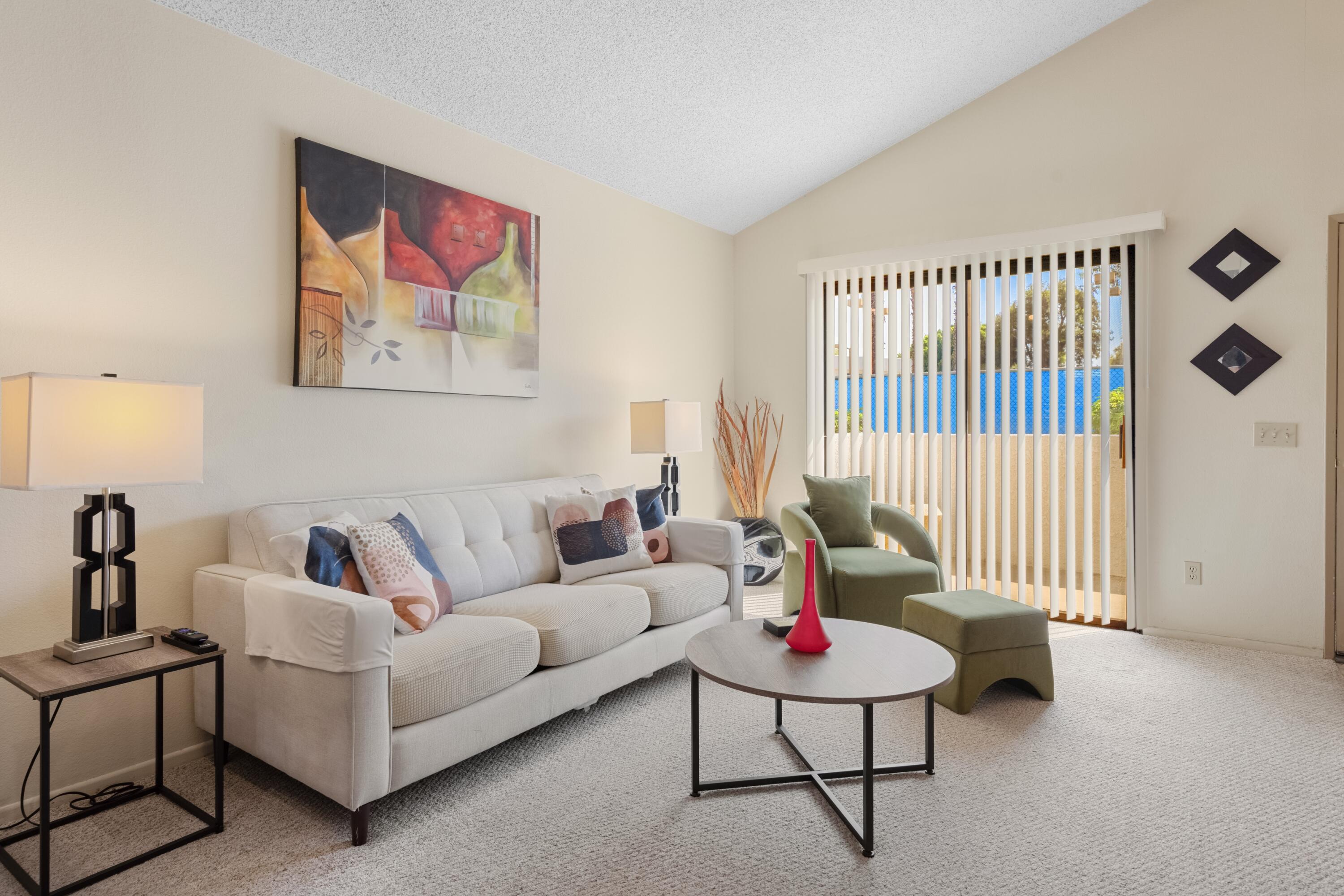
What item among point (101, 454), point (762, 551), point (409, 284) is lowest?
point (762, 551)

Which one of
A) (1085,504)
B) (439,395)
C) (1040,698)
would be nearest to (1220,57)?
(1085,504)

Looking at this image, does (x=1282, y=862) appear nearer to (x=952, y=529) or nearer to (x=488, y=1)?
(x=952, y=529)

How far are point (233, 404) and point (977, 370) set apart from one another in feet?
12.6

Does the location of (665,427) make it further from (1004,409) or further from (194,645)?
(194,645)

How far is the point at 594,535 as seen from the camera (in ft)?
10.8

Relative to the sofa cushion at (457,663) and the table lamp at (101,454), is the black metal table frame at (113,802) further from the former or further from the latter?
the sofa cushion at (457,663)

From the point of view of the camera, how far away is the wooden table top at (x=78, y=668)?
176cm

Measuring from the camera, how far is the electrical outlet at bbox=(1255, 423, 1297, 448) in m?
3.61

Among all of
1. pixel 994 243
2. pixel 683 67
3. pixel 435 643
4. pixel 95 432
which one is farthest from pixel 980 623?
pixel 95 432

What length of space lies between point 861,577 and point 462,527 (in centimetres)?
187

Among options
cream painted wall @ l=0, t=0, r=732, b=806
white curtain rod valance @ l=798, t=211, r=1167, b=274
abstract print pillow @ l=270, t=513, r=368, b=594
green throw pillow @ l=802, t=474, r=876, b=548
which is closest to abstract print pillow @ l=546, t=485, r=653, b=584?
cream painted wall @ l=0, t=0, r=732, b=806

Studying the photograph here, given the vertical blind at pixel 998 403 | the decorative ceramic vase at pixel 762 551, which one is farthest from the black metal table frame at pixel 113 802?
the vertical blind at pixel 998 403

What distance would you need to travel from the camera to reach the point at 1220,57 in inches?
148

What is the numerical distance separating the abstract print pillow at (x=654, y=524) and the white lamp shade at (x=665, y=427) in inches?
20.1
